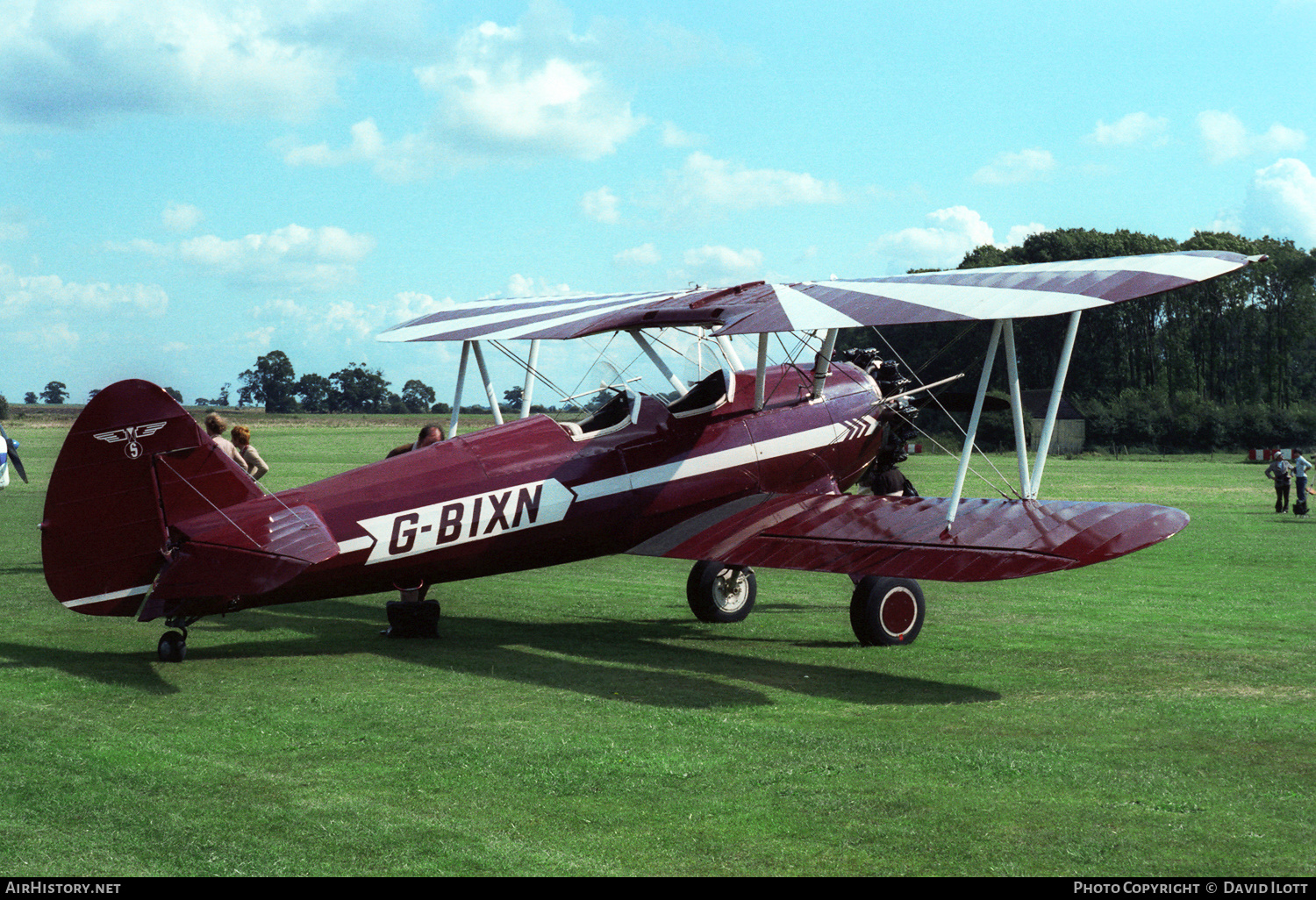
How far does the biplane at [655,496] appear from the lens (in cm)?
759

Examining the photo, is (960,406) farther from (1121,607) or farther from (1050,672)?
(1050,672)

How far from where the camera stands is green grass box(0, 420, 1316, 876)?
4.49m

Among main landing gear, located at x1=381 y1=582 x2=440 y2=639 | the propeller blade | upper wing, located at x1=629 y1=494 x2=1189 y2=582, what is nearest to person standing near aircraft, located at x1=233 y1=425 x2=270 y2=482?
main landing gear, located at x1=381 y1=582 x2=440 y2=639

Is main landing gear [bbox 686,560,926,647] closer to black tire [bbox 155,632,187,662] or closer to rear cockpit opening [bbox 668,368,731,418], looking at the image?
rear cockpit opening [bbox 668,368,731,418]

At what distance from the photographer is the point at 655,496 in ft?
31.7

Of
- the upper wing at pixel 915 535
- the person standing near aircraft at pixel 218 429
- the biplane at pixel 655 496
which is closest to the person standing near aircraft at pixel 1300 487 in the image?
the biplane at pixel 655 496

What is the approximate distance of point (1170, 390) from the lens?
67250 mm

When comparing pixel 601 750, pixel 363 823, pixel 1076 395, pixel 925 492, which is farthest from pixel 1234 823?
pixel 1076 395

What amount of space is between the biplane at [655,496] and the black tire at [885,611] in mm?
19

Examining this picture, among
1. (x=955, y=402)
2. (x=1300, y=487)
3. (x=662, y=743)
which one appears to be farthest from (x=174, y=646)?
(x=1300, y=487)

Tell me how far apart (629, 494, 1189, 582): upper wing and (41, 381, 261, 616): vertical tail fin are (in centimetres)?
366

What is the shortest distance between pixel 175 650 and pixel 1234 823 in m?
6.72

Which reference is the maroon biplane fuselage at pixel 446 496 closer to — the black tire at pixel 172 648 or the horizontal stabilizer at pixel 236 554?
the horizontal stabilizer at pixel 236 554

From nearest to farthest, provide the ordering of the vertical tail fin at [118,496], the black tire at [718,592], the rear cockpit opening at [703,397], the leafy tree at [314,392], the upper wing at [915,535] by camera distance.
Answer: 1. the vertical tail fin at [118,496]
2. the upper wing at [915,535]
3. the rear cockpit opening at [703,397]
4. the black tire at [718,592]
5. the leafy tree at [314,392]
